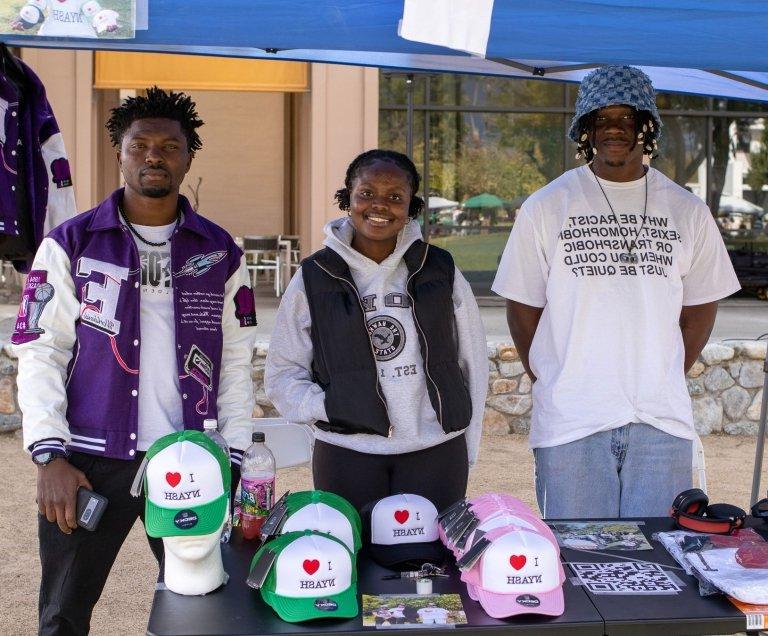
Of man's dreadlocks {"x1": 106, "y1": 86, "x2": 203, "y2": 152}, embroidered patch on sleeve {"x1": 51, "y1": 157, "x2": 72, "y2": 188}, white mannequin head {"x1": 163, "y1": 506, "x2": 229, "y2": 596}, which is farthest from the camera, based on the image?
embroidered patch on sleeve {"x1": 51, "y1": 157, "x2": 72, "y2": 188}

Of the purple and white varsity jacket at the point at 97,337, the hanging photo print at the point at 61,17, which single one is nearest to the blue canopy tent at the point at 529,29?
the hanging photo print at the point at 61,17

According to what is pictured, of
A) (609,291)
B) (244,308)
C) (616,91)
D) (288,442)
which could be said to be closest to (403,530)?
(244,308)

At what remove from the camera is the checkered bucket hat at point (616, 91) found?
2.97m

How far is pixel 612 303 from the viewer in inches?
115

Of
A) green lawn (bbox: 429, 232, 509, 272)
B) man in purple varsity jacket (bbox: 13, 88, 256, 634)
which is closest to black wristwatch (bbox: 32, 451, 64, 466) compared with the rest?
man in purple varsity jacket (bbox: 13, 88, 256, 634)

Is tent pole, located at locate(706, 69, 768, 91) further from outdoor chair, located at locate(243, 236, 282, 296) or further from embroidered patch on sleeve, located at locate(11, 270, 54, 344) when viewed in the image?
outdoor chair, located at locate(243, 236, 282, 296)

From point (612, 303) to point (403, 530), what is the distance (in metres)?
0.98

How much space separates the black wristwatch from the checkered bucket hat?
1.81 metres

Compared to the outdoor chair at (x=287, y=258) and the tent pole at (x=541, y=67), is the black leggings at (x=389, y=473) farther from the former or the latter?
the outdoor chair at (x=287, y=258)

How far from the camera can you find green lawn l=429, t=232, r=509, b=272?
1323 cm

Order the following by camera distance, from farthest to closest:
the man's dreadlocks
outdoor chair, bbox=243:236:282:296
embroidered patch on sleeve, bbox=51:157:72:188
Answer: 1. outdoor chair, bbox=243:236:282:296
2. embroidered patch on sleeve, bbox=51:157:72:188
3. the man's dreadlocks

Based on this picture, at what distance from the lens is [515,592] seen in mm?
2049

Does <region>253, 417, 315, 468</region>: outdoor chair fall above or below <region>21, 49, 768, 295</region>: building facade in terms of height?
below

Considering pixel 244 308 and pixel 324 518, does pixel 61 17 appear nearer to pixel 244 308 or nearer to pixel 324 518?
pixel 244 308
